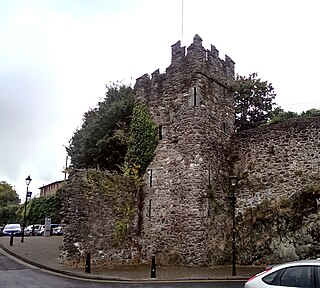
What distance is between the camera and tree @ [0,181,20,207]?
7056cm

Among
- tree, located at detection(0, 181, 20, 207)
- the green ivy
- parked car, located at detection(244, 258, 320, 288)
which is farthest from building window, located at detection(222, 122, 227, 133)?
tree, located at detection(0, 181, 20, 207)

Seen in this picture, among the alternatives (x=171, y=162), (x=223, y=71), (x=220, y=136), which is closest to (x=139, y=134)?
(x=171, y=162)

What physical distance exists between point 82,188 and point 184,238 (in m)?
5.33

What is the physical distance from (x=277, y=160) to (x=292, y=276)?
12.5 metres

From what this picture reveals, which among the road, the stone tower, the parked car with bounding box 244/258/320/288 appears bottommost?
the road

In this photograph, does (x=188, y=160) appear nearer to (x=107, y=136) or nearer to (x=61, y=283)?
(x=61, y=283)

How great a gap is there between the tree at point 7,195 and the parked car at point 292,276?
2699 inches

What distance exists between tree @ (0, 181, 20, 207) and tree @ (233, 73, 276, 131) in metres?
52.4

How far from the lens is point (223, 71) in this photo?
21.4m

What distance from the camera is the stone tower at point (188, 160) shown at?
18.0 m

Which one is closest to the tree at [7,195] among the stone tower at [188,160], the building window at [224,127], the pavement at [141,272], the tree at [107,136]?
the tree at [107,136]

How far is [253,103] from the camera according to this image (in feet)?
103

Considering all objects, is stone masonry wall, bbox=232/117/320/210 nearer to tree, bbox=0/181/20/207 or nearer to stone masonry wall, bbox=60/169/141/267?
stone masonry wall, bbox=60/169/141/267

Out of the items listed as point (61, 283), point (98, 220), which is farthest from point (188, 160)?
point (61, 283)
